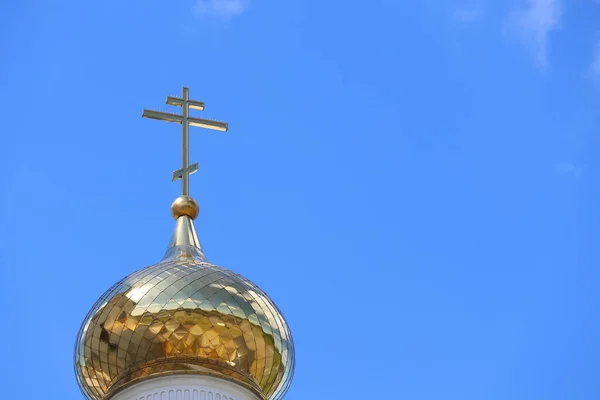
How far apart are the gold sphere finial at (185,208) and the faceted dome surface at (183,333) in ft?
5.56

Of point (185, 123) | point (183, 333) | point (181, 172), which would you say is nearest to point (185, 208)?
point (181, 172)

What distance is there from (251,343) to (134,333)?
4.75 ft

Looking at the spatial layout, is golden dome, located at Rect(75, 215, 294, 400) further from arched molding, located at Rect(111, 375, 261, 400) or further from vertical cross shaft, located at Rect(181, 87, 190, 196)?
vertical cross shaft, located at Rect(181, 87, 190, 196)

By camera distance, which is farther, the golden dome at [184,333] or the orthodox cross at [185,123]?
the orthodox cross at [185,123]

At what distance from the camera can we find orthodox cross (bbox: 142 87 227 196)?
23453 millimetres

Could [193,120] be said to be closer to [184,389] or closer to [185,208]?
[185,208]

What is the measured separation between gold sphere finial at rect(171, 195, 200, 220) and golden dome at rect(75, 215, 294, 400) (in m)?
1.62

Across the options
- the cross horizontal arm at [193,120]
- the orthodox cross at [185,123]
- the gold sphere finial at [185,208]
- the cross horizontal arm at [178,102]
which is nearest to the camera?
the gold sphere finial at [185,208]

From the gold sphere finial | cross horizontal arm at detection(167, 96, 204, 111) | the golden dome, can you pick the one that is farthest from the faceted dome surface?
cross horizontal arm at detection(167, 96, 204, 111)

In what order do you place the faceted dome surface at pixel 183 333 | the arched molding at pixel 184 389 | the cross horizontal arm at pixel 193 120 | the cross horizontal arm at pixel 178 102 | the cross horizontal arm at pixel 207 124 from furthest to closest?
the cross horizontal arm at pixel 178 102 → the cross horizontal arm at pixel 207 124 → the cross horizontal arm at pixel 193 120 → the faceted dome surface at pixel 183 333 → the arched molding at pixel 184 389

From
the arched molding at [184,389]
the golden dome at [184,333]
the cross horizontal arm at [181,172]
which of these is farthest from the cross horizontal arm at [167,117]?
A: the arched molding at [184,389]

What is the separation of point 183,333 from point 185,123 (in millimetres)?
4731

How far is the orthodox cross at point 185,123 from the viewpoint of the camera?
23.5 meters

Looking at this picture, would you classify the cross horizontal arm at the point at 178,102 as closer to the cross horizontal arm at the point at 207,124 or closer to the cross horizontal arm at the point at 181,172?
the cross horizontal arm at the point at 207,124
